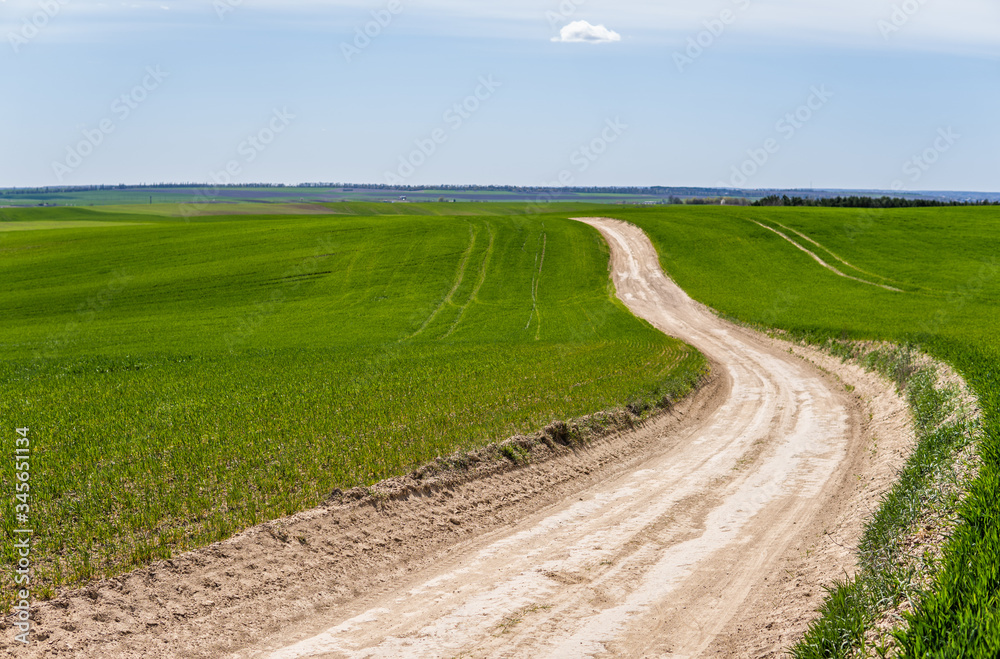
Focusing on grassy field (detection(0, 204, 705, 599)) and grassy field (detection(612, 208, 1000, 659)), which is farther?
grassy field (detection(0, 204, 705, 599))

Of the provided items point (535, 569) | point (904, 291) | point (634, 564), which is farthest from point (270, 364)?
point (904, 291)

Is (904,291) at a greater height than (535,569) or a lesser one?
greater

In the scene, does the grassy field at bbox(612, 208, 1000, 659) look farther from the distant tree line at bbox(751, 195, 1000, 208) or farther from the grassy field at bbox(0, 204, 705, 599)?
the distant tree line at bbox(751, 195, 1000, 208)

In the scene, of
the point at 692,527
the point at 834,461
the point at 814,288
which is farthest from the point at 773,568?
the point at 814,288

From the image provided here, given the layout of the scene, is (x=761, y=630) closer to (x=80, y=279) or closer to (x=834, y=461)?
(x=834, y=461)

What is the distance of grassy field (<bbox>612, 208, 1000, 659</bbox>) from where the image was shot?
7.39 m

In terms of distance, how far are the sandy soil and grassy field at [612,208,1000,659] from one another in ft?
7.53

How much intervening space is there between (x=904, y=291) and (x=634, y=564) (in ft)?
165

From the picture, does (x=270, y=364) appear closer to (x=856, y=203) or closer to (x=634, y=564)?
(x=634, y=564)

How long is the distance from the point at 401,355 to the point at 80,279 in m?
44.2

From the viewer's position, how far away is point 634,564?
11547 mm

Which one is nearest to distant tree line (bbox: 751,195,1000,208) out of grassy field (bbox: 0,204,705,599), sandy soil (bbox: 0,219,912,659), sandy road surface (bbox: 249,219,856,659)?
grassy field (bbox: 0,204,705,599)

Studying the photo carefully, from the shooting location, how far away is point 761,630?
373 inches

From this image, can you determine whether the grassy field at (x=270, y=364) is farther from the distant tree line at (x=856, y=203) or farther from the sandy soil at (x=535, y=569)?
the distant tree line at (x=856, y=203)
